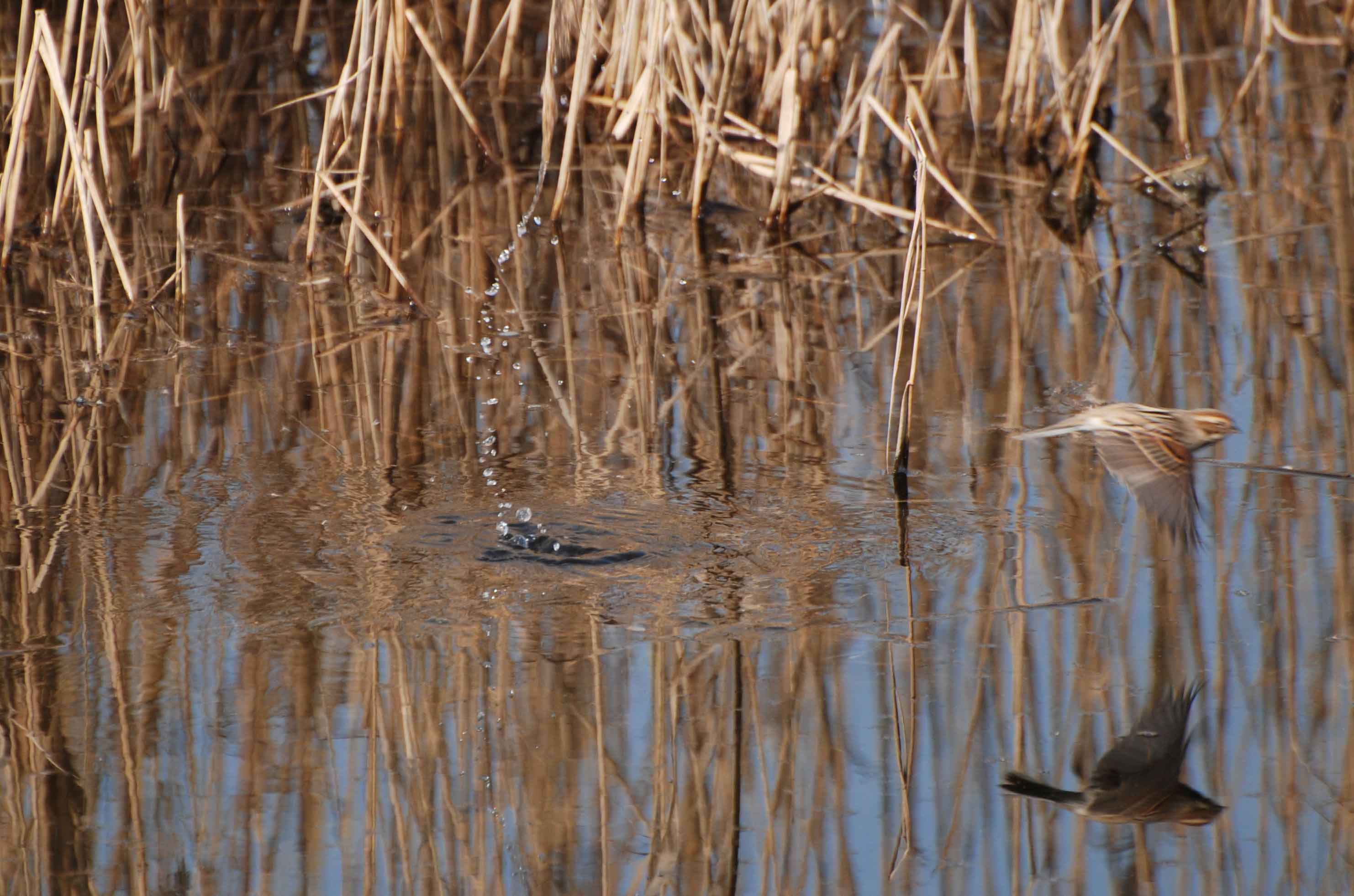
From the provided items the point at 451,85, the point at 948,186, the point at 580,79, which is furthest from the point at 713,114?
the point at 451,85

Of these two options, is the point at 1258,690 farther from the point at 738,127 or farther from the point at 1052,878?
the point at 738,127

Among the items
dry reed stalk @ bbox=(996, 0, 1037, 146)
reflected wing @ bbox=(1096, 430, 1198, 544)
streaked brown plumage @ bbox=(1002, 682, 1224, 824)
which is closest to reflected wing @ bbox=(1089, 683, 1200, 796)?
streaked brown plumage @ bbox=(1002, 682, 1224, 824)

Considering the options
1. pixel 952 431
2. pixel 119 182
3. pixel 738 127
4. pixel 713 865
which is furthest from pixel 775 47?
pixel 713 865

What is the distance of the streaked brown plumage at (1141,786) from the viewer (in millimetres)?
2707

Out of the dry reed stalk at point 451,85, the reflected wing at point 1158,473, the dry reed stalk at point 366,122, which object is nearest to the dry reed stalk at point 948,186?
the dry reed stalk at point 451,85

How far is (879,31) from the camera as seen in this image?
8.02m

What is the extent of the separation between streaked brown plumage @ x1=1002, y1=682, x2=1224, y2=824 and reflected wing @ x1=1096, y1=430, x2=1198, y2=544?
50 cm

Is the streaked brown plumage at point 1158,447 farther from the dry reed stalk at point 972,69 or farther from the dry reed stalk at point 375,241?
the dry reed stalk at point 972,69

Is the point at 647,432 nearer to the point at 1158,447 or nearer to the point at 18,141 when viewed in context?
the point at 1158,447

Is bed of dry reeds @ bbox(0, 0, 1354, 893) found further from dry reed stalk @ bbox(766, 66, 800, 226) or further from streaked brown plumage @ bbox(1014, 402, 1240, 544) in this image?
streaked brown plumage @ bbox(1014, 402, 1240, 544)

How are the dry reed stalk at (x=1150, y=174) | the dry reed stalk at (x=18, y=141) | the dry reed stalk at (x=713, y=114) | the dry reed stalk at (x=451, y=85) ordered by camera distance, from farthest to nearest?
the dry reed stalk at (x=1150, y=174), the dry reed stalk at (x=451, y=85), the dry reed stalk at (x=713, y=114), the dry reed stalk at (x=18, y=141)

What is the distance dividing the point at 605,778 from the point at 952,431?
1690mm

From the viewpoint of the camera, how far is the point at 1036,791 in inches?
109

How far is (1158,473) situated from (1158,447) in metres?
0.07
